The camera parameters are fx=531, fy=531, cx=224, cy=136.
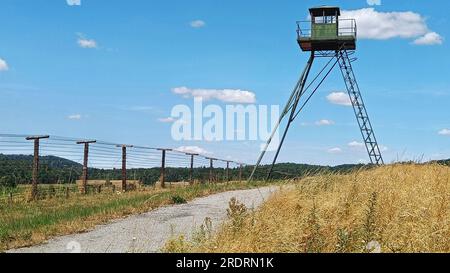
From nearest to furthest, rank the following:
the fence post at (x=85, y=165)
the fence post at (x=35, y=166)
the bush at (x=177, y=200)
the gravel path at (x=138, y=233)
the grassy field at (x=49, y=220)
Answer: the gravel path at (x=138, y=233) → the grassy field at (x=49, y=220) → the bush at (x=177, y=200) → the fence post at (x=35, y=166) → the fence post at (x=85, y=165)

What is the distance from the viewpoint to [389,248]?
6676 mm

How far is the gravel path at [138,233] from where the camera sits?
24.6 ft

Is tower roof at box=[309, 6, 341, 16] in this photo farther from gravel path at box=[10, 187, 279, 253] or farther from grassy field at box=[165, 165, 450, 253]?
grassy field at box=[165, 165, 450, 253]

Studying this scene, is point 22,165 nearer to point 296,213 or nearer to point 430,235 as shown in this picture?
point 296,213

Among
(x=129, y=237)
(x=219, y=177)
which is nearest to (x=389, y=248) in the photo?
(x=129, y=237)

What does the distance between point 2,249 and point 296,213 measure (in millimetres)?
4580

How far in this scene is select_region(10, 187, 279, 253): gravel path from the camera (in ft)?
24.6

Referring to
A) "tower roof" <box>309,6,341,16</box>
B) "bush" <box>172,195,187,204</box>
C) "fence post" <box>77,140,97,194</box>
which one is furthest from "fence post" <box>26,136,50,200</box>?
"tower roof" <box>309,6,341,16</box>

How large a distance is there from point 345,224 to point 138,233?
11.0ft

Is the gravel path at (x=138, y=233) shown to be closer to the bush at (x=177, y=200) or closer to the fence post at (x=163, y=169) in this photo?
the bush at (x=177, y=200)

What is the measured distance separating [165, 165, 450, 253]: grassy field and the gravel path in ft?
2.35

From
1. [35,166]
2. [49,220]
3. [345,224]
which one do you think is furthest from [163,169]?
[345,224]

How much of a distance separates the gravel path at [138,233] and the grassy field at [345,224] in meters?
0.72

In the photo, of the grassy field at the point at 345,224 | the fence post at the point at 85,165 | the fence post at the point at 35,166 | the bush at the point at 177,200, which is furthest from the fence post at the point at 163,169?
the grassy field at the point at 345,224
